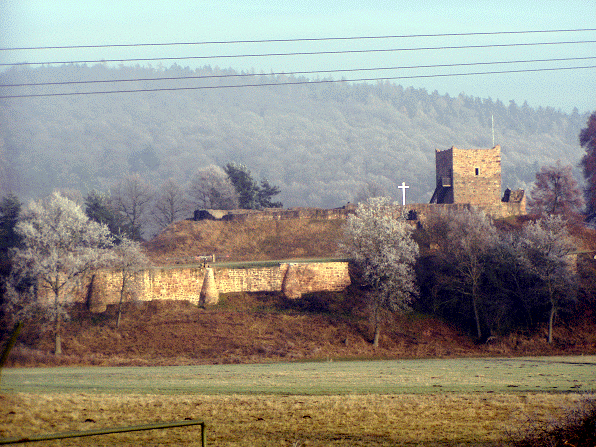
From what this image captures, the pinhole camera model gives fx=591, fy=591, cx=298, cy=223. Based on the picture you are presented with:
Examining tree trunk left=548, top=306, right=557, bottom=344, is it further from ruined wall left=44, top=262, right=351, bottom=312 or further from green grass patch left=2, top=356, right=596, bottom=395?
ruined wall left=44, top=262, right=351, bottom=312

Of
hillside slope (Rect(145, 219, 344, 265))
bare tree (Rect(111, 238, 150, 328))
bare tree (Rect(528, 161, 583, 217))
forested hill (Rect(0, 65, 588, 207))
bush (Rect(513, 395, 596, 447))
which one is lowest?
bush (Rect(513, 395, 596, 447))

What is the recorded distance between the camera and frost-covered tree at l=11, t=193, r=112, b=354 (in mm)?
32875

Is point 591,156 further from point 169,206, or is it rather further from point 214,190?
point 169,206

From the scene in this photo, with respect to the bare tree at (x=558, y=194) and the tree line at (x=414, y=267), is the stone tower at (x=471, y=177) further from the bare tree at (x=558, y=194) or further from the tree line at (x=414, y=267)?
the tree line at (x=414, y=267)

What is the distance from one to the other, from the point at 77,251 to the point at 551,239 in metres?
28.8

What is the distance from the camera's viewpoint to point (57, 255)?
110 feet

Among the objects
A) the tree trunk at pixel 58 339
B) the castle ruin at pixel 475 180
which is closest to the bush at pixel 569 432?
the tree trunk at pixel 58 339

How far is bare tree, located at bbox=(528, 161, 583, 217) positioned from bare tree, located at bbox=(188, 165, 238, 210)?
3306cm

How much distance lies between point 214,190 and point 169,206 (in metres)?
10.6

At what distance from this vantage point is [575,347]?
31.7 meters

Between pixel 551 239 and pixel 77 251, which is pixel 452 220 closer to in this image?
pixel 551 239

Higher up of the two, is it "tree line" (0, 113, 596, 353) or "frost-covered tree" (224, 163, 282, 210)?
"frost-covered tree" (224, 163, 282, 210)

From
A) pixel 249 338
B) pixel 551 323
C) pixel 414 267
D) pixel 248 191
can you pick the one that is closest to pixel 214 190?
pixel 248 191

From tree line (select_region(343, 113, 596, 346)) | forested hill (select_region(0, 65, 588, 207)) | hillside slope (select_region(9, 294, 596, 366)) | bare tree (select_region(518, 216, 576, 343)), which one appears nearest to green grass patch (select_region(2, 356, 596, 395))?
hillside slope (select_region(9, 294, 596, 366))
